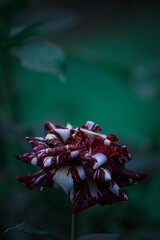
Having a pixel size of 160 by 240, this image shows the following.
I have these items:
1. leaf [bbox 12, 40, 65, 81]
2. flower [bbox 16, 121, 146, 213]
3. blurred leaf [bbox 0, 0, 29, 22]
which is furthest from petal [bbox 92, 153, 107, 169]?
blurred leaf [bbox 0, 0, 29, 22]

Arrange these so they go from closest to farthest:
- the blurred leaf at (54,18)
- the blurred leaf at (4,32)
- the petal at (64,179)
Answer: the petal at (64,179), the blurred leaf at (4,32), the blurred leaf at (54,18)

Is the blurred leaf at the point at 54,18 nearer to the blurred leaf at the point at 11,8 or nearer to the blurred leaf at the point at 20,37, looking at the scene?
the blurred leaf at the point at 11,8

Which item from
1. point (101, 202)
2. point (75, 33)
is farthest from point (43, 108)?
point (101, 202)

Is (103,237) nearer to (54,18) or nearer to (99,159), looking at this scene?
(99,159)

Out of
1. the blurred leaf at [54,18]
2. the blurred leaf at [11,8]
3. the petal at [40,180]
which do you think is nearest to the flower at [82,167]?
the petal at [40,180]

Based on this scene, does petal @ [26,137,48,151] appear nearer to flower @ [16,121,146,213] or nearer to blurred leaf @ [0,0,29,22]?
flower @ [16,121,146,213]

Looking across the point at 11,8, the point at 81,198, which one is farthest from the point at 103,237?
the point at 11,8
